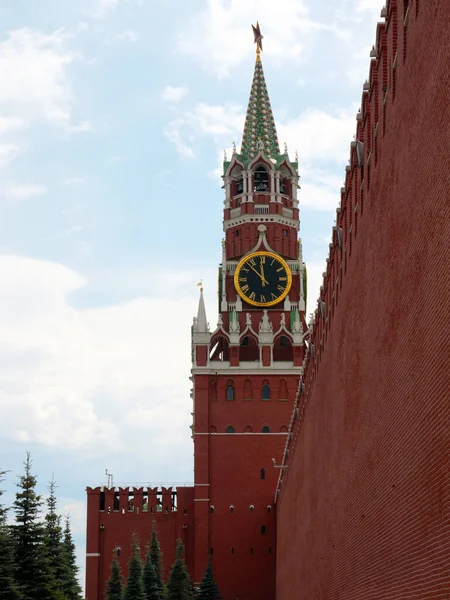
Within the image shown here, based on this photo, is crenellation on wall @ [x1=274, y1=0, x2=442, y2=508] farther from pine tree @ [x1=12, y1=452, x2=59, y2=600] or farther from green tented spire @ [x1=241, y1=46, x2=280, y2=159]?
green tented spire @ [x1=241, y1=46, x2=280, y2=159]

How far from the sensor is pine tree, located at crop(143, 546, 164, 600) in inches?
2196

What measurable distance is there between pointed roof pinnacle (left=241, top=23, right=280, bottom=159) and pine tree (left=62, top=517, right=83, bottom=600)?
2693 cm

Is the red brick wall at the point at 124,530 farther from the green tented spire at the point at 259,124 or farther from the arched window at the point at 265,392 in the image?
the green tented spire at the point at 259,124

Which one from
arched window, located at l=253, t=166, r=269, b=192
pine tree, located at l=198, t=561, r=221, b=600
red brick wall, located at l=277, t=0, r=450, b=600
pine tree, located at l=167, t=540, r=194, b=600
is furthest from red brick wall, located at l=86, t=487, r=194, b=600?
red brick wall, located at l=277, t=0, r=450, b=600

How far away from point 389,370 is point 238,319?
167ft

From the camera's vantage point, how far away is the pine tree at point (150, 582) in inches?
2196

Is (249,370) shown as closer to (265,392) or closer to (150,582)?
(265,392)

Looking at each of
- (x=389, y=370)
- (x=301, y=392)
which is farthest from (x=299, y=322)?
(x=389, y=370)

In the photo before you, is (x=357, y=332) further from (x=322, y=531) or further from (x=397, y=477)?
(x=322, y=531)

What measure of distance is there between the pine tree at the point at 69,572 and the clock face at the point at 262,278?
18.3 metres

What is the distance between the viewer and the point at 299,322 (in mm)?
64625

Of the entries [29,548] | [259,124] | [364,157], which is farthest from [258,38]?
[364,157]

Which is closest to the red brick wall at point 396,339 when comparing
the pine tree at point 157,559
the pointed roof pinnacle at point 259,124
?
the pine tree at point 157,559

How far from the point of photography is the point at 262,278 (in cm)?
6694
